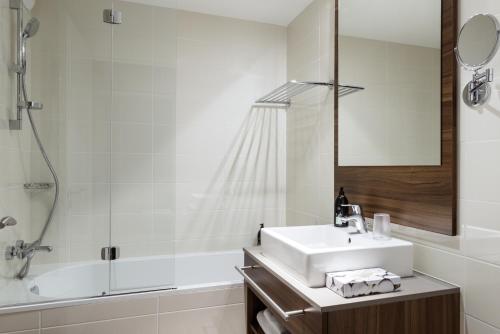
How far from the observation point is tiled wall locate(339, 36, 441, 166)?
1251 mm

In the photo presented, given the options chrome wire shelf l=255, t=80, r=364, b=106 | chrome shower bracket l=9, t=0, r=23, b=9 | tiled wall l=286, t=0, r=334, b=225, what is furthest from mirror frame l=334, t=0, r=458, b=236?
chrome shower bracket l=9, t=0, r=23, b=9

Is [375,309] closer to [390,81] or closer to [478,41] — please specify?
[478,41]

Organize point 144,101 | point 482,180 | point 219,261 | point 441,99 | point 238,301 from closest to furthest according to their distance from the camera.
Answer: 1. point 482,180
2. point 441,99
3. point 238,301
4. point 144,101
5. point 219,261

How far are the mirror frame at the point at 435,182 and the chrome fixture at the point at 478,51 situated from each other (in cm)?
7

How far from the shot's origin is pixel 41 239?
1826 mm

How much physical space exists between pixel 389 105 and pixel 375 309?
3.04ft

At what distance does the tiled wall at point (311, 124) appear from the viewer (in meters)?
2.01

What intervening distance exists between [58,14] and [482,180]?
86.4 inches

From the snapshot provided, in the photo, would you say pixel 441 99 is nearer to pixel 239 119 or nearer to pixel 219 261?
pixel 239 119

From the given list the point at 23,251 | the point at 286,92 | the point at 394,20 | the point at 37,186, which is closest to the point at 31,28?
the point at 37,186

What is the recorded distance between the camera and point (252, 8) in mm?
2369

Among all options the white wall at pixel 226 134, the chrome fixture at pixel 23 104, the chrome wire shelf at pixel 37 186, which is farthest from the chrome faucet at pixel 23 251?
the white wall at pixel 226 134

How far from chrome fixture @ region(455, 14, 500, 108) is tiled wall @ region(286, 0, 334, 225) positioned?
0.93 m

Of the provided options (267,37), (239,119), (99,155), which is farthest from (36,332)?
(267,37)
